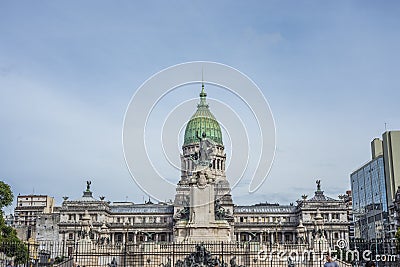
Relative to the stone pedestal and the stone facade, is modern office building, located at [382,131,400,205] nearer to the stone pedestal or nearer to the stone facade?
the stone facade

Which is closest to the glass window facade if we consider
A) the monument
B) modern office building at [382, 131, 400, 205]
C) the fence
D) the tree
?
modern office building at [382, 131, 400, 205]

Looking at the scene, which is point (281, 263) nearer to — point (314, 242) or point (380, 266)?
point (314, 242)

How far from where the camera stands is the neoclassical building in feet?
377

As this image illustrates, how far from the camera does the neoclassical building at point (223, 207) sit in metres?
115

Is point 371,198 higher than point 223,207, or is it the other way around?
point 371,198

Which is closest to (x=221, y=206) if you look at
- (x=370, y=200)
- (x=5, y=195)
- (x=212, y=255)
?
(x=370, y=200)

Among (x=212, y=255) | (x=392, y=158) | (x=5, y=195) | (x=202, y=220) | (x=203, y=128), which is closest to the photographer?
(x=212, y=255)

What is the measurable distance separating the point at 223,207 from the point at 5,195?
2675 inches

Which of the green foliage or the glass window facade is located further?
the glass window facade

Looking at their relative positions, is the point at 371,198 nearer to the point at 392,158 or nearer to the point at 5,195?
the point at 392,158

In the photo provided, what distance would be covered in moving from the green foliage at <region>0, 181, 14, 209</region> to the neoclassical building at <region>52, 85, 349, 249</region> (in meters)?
48.0

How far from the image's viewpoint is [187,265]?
41469 millimetres

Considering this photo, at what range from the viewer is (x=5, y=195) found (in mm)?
59469

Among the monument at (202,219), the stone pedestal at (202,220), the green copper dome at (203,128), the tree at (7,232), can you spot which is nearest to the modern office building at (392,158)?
the green copper dome at (203,128)
